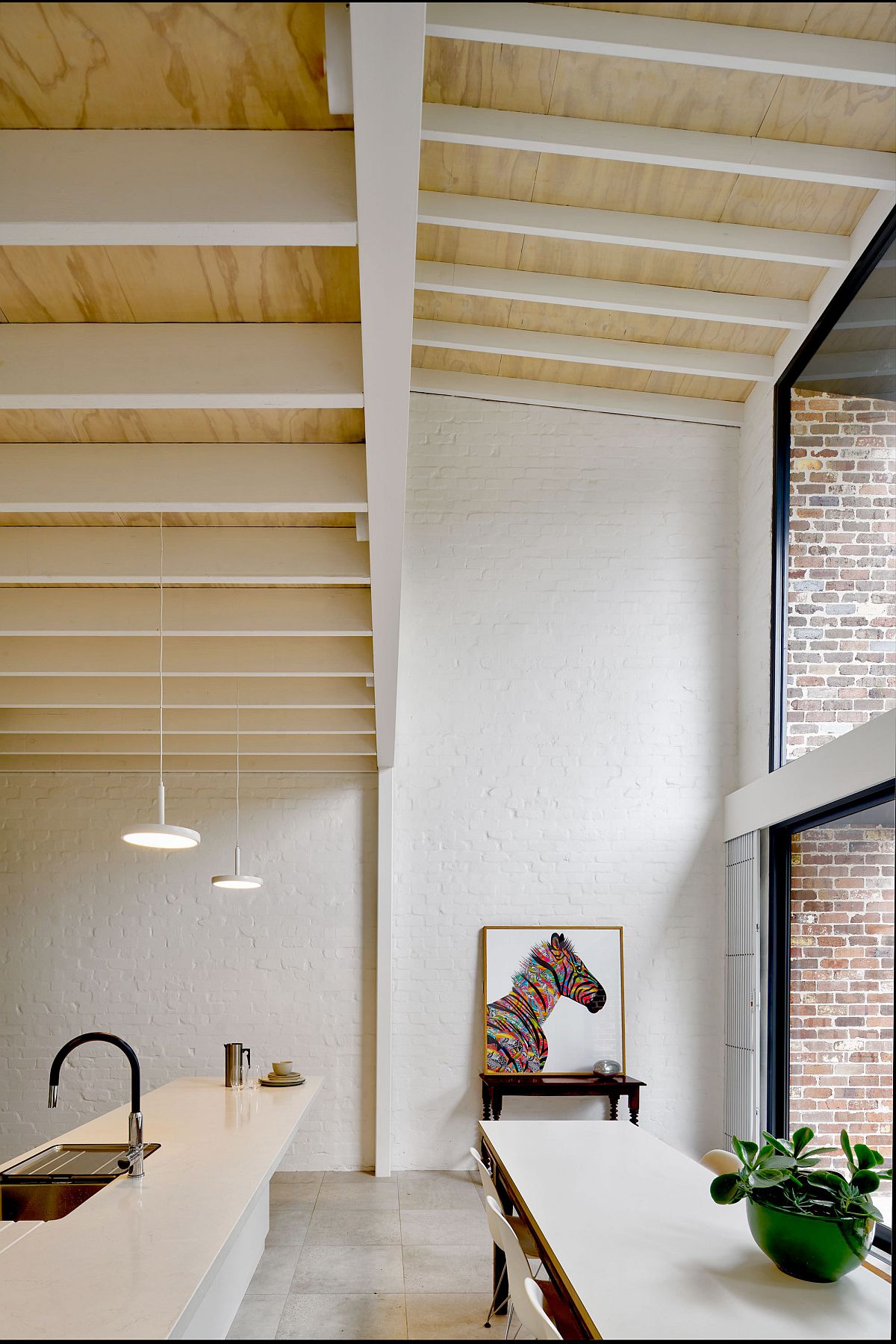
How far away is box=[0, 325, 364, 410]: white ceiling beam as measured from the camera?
284 centimetres

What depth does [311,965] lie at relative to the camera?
752cm

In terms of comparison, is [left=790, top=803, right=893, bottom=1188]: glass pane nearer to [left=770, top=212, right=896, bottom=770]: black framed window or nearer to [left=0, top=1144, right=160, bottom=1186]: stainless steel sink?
[left=770, top=212, right=896, bottom=770]: black framed window

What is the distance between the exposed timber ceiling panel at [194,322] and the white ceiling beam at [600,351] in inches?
113

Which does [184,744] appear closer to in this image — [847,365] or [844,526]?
[844,526]

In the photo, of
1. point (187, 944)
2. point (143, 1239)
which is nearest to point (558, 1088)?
point (187, 944)

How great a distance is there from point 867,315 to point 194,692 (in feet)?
13.1

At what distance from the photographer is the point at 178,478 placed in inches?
139

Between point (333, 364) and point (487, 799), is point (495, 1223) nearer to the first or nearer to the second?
point (333, 364)

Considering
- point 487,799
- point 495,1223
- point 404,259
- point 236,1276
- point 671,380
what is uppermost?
point 671,380

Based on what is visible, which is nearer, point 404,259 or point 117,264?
point 404,259

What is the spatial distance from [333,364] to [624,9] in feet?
8.14

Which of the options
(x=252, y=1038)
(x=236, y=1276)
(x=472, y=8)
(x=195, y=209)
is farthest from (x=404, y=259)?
(x=252, y=1038)

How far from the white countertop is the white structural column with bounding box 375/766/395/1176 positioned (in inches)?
111

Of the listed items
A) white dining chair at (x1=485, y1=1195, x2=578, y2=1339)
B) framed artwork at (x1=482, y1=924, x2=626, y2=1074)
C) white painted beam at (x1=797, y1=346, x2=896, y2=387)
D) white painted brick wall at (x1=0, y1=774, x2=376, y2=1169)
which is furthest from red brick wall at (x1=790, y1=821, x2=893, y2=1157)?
white painted brick wall at (x1=0, y1=774, x2=376, y2=1169)
